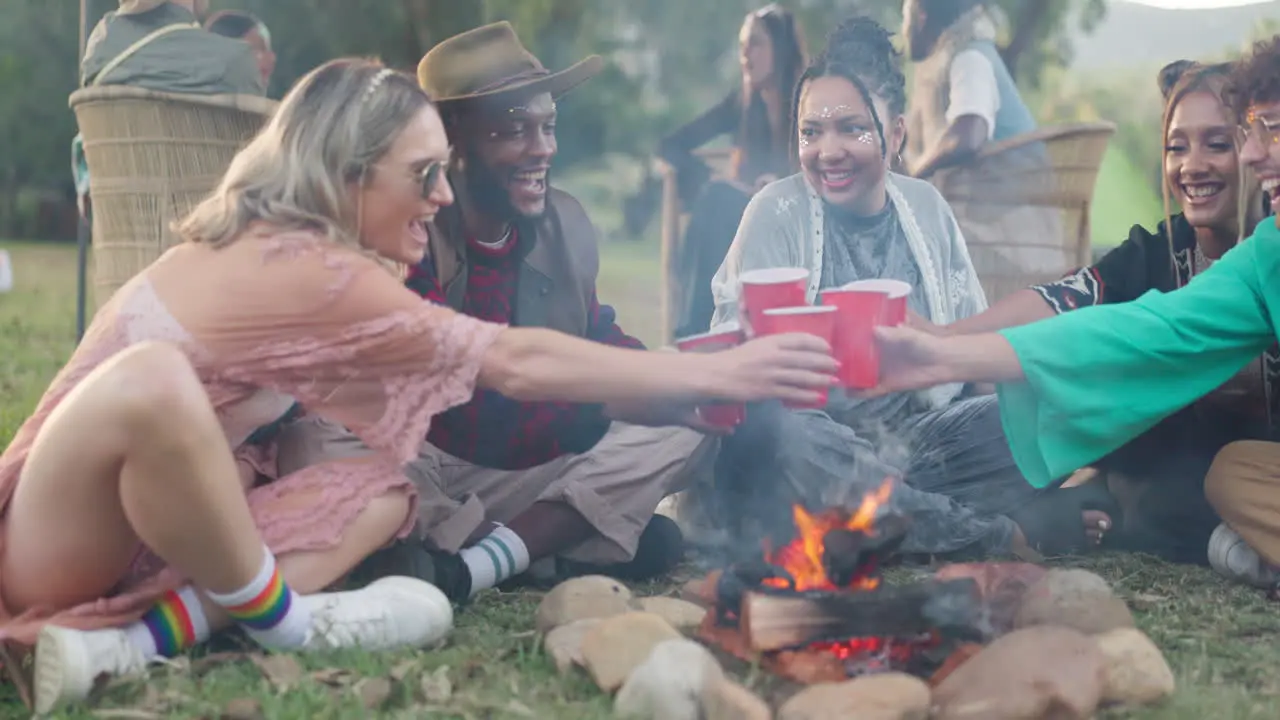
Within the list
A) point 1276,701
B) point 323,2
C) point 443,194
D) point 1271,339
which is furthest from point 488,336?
point 323,2

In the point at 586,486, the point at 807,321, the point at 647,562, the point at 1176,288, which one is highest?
the point at 807,321

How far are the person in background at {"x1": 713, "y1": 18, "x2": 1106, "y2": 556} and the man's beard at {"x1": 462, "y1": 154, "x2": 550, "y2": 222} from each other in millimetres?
742

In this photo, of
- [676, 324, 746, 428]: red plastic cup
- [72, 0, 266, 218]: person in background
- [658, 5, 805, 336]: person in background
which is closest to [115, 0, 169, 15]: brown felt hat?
[72, 0, 266, 218]: person in background

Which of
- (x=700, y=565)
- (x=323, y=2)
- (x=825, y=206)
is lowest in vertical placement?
(x=700, y=565)

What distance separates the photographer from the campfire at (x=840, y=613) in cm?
258

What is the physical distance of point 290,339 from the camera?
277 cm

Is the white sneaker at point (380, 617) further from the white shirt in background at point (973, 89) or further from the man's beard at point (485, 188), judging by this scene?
the white shirt in background at point (973, 89)

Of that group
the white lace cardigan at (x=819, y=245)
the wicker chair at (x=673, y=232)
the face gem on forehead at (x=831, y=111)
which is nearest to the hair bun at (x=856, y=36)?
the face gem on forehead at (x=831, y=111)

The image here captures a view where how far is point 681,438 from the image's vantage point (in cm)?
388

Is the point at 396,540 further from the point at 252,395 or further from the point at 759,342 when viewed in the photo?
the point at 759,342

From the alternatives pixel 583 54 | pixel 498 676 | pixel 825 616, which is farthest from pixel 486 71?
pixel 583 54

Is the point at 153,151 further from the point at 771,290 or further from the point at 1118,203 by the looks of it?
the point at 1118,203

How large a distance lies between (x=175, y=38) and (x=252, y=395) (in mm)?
3452

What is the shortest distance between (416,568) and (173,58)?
3.45 metres
